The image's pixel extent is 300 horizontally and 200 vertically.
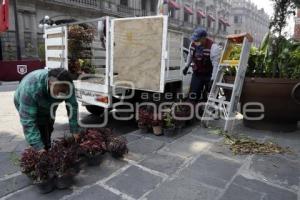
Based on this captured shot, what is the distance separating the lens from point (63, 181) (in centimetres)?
308

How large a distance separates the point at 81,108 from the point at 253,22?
78.7m

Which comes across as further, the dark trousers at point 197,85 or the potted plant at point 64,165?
the dark trousers at point 197,85

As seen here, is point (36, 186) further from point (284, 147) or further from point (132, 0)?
point (132, 0)

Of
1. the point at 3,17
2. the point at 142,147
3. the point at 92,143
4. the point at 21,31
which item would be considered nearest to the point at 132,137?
the point at 142,147

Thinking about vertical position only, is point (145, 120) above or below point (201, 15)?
below

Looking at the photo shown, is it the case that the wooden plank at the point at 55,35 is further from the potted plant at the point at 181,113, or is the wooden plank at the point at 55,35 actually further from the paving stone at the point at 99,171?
the paving stone at the point at 99,171

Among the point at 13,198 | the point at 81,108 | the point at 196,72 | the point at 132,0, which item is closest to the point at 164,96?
the point at 196,72

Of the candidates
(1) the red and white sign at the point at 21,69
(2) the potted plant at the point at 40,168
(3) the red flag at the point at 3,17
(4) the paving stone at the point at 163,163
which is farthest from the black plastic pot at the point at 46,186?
(1) the red and white sign at the point at 21,69

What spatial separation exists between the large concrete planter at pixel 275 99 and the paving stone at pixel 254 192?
78.6 inches

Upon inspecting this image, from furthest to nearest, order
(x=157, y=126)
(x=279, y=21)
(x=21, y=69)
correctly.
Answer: (x=21, y=69) < (x=279, y=21) < (x=157, y=126)

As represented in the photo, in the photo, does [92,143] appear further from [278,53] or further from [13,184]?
[278,53]

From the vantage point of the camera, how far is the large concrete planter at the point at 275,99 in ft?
15.8

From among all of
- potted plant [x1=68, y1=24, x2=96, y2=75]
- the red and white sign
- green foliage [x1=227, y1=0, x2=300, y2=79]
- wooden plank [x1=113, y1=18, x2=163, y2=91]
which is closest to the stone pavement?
wooden plank [x1=113, y1=18, x2=163, y2=91]

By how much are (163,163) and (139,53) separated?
2.11 meters
